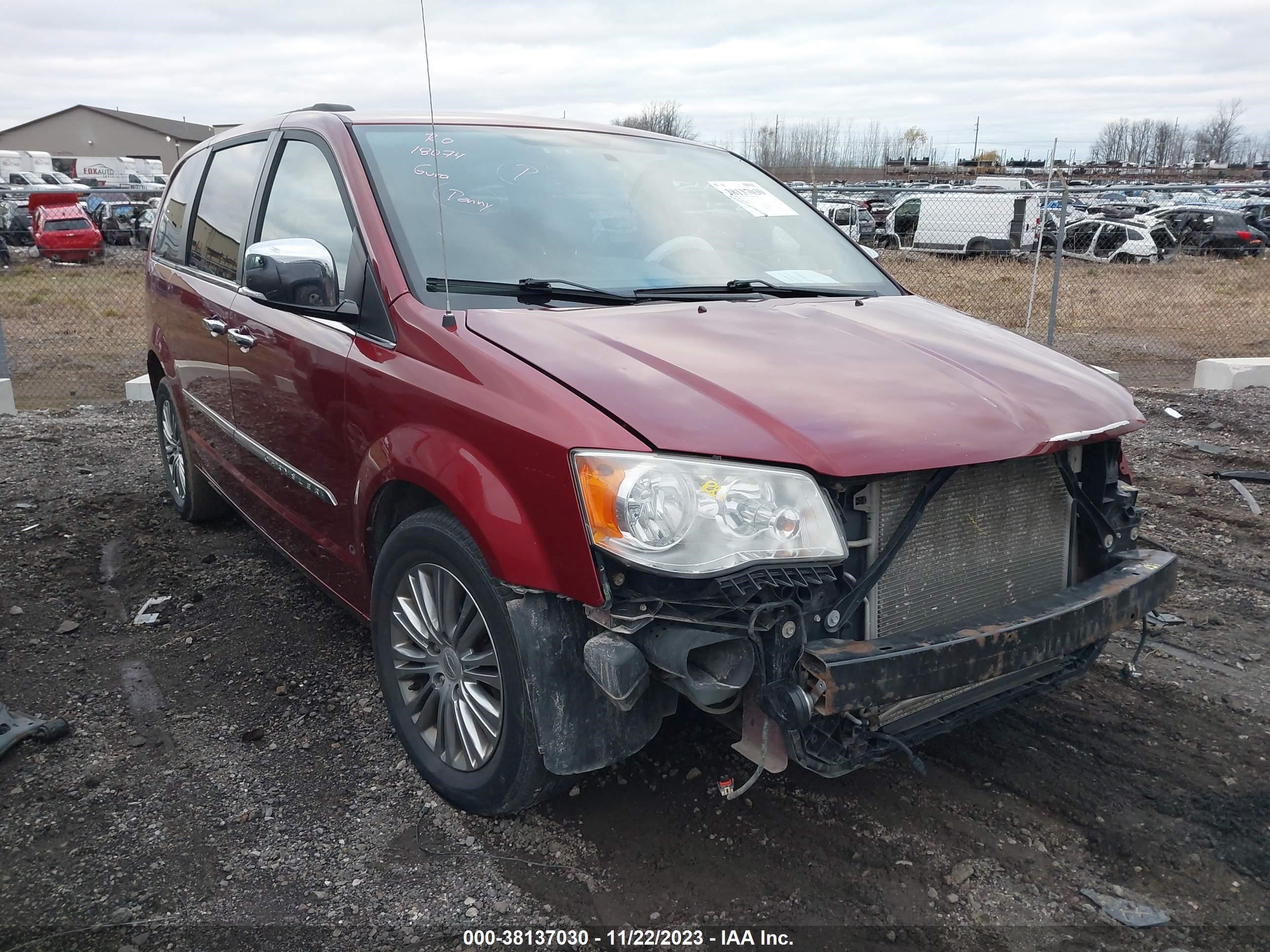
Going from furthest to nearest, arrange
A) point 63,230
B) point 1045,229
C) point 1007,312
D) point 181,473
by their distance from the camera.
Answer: point 63,230, point 1045,229, point 1007,312, point 181,473

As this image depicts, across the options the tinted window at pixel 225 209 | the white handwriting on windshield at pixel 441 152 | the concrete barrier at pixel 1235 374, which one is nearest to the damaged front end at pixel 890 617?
the white handwriting on windshield at pixel 441 152

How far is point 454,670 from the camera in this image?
A: 9.02 ft

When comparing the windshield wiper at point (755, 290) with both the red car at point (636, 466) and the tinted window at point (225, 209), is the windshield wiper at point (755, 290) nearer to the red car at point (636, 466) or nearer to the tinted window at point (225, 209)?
the red car at point (636, 466)

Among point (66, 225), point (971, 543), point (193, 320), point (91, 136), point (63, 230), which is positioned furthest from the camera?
point (91, 136)

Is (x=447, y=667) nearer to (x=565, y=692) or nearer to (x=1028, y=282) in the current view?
(x=565, y=692)

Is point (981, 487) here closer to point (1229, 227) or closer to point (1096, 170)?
point (1229, 227)

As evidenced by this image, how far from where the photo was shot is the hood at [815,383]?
2.26 m

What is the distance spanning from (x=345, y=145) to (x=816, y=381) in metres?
1.78

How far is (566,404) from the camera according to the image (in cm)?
231

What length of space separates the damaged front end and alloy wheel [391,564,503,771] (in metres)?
0.39

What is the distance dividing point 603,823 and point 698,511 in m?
1.08

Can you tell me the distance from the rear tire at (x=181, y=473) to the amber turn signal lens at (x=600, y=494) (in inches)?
131

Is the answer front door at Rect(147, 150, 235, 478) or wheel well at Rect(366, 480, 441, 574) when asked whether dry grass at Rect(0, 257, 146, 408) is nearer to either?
front door at Rect(147, 150, 235, 478)

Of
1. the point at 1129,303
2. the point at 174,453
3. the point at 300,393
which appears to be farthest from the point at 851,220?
the point at 300,393
